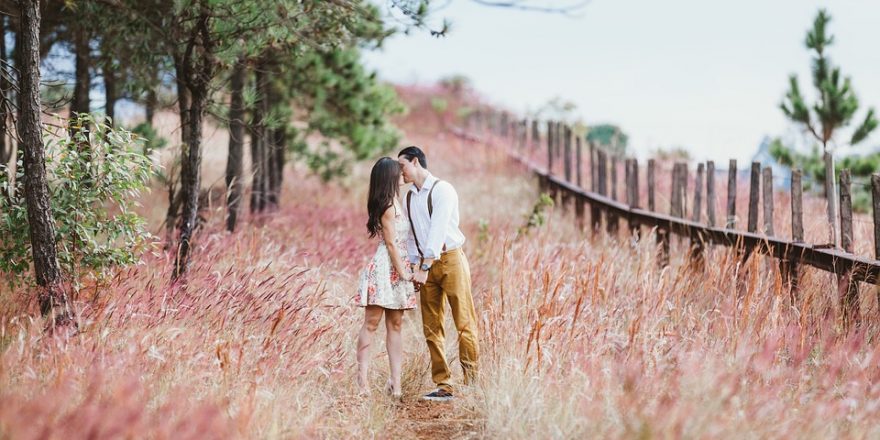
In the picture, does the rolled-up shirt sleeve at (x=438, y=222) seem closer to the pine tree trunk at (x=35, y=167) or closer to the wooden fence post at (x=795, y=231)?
the pine tree trunk at (x=35, y=167)

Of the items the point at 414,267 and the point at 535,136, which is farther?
the point at 535,136

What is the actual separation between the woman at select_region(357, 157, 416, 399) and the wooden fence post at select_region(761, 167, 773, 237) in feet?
12.5

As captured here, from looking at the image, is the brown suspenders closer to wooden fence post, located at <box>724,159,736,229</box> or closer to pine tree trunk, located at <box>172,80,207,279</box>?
pine tree trunk, located at <box>172,80,207,279</box>

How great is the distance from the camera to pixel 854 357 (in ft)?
15.8

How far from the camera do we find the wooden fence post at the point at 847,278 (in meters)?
5.79

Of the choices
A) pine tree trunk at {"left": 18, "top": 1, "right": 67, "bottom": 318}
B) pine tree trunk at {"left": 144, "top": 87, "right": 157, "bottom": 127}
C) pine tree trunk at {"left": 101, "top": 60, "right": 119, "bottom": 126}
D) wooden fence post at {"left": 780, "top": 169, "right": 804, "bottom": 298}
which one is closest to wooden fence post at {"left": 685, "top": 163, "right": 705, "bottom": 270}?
wooden fence post at {"left": 780, "top": 169, "right": 804, "bottom": 298}

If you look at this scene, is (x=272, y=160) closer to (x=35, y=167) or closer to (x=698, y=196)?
(x=698, y=196)

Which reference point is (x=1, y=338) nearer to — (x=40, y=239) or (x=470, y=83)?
(x=40, y=239)

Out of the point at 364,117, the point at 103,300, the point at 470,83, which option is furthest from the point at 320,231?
the point at 470,83

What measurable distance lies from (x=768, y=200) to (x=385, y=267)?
13.3 feet

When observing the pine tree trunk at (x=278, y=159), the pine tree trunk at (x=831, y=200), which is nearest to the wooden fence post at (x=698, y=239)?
the pine tree trunk at (x=831, y=200)

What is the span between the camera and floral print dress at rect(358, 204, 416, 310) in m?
5.04

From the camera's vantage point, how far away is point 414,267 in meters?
5.12

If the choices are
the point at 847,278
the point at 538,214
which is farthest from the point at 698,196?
the point at 847,278
